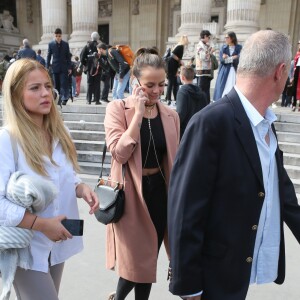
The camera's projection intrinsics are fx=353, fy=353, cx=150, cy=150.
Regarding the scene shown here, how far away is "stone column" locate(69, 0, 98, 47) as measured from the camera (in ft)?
55.1

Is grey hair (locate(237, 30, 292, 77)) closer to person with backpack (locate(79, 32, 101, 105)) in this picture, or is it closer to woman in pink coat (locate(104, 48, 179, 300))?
woman in pink coat (locate(104, 48, 179, 300))

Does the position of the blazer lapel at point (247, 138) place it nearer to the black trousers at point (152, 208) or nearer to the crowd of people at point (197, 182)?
the crowd of people at point (197, 182)

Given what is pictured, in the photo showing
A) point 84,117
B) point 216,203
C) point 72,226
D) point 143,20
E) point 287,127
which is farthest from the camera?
point 143,20

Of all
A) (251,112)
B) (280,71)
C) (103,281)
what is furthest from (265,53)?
(103,281)

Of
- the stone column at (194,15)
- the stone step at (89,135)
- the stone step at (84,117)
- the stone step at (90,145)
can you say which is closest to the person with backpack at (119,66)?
the stone step at (84,117)

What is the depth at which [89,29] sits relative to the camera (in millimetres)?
16906

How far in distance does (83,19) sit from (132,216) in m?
16.3

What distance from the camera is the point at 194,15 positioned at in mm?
14242

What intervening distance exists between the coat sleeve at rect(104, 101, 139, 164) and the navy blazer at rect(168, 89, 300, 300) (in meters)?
0.64

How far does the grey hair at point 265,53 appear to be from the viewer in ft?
4.44

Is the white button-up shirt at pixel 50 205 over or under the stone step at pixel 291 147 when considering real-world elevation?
over

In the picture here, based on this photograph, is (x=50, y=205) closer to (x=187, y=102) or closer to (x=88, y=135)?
(x=187, y=102)

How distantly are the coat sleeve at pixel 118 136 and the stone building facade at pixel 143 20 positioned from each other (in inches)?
444

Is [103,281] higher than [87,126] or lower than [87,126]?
lower
